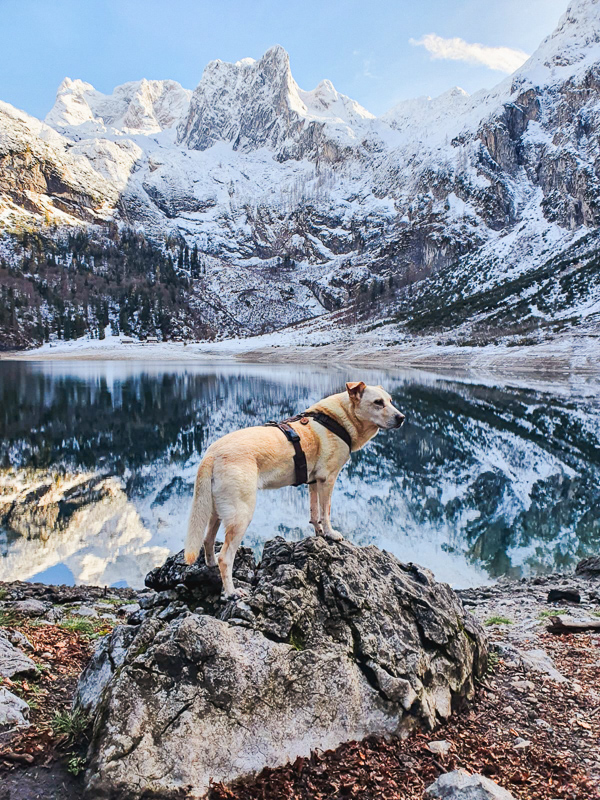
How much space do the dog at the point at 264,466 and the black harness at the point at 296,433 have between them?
0.03 m

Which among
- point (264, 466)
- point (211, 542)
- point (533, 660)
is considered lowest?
point (533, 660)

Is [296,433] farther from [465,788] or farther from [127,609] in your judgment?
[127,609]

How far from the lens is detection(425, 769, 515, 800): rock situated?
3.53 meters

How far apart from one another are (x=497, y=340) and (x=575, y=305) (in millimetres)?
26716

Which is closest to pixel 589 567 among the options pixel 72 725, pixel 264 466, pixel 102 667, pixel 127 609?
pixel 127 609

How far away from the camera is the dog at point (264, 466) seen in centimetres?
477

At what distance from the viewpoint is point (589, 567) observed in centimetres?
1260

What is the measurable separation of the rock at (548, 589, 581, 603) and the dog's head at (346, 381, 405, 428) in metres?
6.97

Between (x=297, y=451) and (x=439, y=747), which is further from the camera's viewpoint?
(x=297, y=451)

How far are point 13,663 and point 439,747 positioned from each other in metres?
4.32

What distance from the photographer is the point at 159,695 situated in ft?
12.6

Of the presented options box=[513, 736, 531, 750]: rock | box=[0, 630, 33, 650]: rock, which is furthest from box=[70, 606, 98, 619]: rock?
box=[513, 736, 531, 750]: rock

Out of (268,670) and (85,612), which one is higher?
(268,670)

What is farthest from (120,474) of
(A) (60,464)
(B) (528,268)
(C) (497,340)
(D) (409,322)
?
(B) (528,268)
